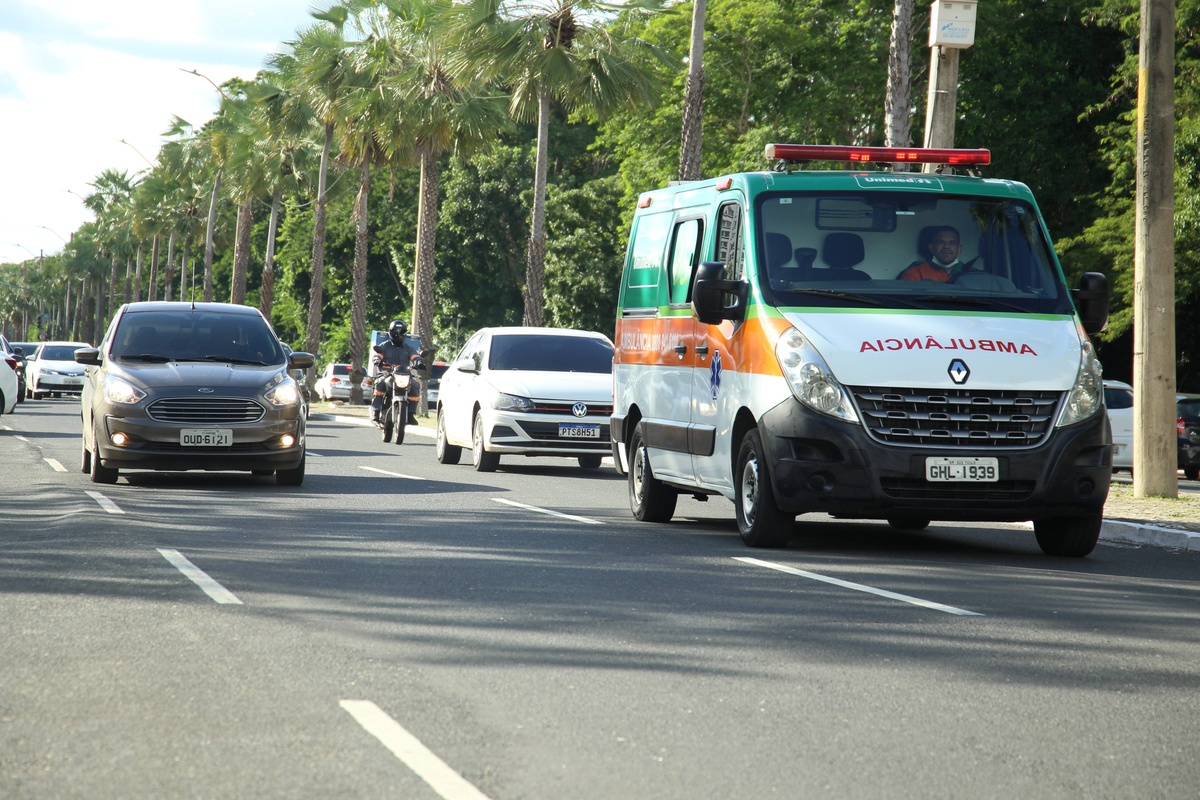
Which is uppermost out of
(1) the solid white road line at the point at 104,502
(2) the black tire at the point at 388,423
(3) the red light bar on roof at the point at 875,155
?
(3) the red light bar on roof at the point at 875,155

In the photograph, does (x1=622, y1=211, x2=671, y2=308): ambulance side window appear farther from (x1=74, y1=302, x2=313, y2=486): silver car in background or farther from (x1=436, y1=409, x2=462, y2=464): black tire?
(x1=436, y1=409, x2=462, y2=464): black tire

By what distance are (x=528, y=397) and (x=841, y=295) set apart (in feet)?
29.3

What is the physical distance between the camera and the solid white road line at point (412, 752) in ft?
14.5

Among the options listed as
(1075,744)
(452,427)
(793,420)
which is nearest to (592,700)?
(1075,744)

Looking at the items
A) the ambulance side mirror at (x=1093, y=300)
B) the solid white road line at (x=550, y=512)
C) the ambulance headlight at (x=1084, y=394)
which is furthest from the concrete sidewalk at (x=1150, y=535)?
the solid white road line at (x=550, y=512)

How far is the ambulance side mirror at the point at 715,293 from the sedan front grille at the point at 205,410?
578 cm

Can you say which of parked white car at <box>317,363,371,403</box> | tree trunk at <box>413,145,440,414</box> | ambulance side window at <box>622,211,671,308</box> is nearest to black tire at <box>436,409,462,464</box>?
ambulance side window at <box>622,211,671,308</box>

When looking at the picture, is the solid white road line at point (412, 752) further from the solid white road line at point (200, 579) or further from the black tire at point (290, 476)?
the black tire at point (290, 476)

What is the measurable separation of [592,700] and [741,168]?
1330 inches

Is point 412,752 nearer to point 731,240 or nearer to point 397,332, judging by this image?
point 731,240

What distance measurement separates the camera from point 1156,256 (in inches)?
599

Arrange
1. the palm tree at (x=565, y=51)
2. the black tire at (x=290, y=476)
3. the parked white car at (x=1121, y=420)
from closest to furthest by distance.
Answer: the black tire at (x=290, y=476) → the parked white car at (x=1121, y=420) → the palm tree at (x=565, y=51)

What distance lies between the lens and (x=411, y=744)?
16.2ft

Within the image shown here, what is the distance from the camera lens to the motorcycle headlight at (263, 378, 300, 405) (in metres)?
15.1
